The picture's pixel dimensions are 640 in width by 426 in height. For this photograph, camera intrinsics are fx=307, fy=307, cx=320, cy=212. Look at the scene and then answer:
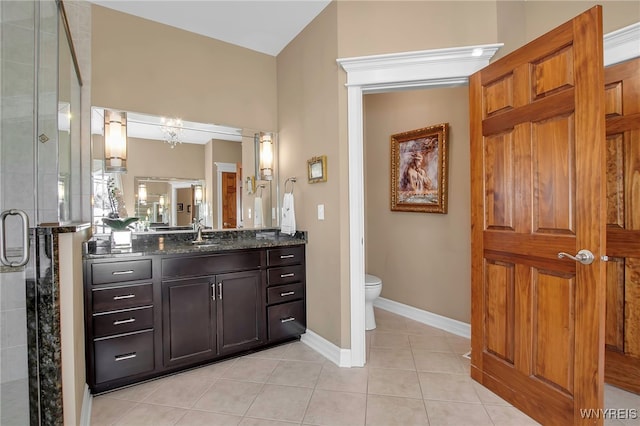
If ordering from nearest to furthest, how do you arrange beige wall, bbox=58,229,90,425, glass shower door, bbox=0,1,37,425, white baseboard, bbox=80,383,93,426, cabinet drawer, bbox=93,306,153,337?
glass shower door, bbox=0,1,37,425
beige wall, bbox=58,229,90,425
white baseboard, bbox=80,383,93,426
cabinet drawer, bbox=93,306,153,337

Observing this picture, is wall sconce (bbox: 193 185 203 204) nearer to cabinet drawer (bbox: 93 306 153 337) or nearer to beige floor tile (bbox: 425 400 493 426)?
cabinet drawer (bbox: 93 306 153 337)

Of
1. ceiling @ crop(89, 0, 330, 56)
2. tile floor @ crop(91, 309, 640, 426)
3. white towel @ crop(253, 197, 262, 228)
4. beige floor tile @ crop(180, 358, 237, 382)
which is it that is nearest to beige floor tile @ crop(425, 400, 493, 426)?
tile floor @ crop(91, 309, 640, 426)

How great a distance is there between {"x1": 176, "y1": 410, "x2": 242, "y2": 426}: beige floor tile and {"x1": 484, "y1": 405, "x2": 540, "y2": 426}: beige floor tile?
4.78 ft

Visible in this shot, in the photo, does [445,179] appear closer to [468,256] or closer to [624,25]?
[468,256]

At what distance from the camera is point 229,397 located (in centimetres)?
197

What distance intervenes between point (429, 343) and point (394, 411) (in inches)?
42.2

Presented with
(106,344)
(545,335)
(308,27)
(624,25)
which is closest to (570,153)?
(545,335)

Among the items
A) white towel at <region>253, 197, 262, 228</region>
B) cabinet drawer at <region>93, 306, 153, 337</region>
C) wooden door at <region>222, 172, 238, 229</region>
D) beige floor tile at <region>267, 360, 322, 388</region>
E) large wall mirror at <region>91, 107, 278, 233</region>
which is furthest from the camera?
white towel at <region>253, 197, 262, 228</region>

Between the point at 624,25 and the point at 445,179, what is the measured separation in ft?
5.07

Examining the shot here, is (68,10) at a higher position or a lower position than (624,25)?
higher

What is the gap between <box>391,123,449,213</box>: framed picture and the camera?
10.0 feet

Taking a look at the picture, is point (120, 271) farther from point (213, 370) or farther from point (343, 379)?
point (343, 379)

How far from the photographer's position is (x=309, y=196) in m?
2.80

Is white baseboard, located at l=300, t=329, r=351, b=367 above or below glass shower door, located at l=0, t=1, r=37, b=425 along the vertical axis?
below
